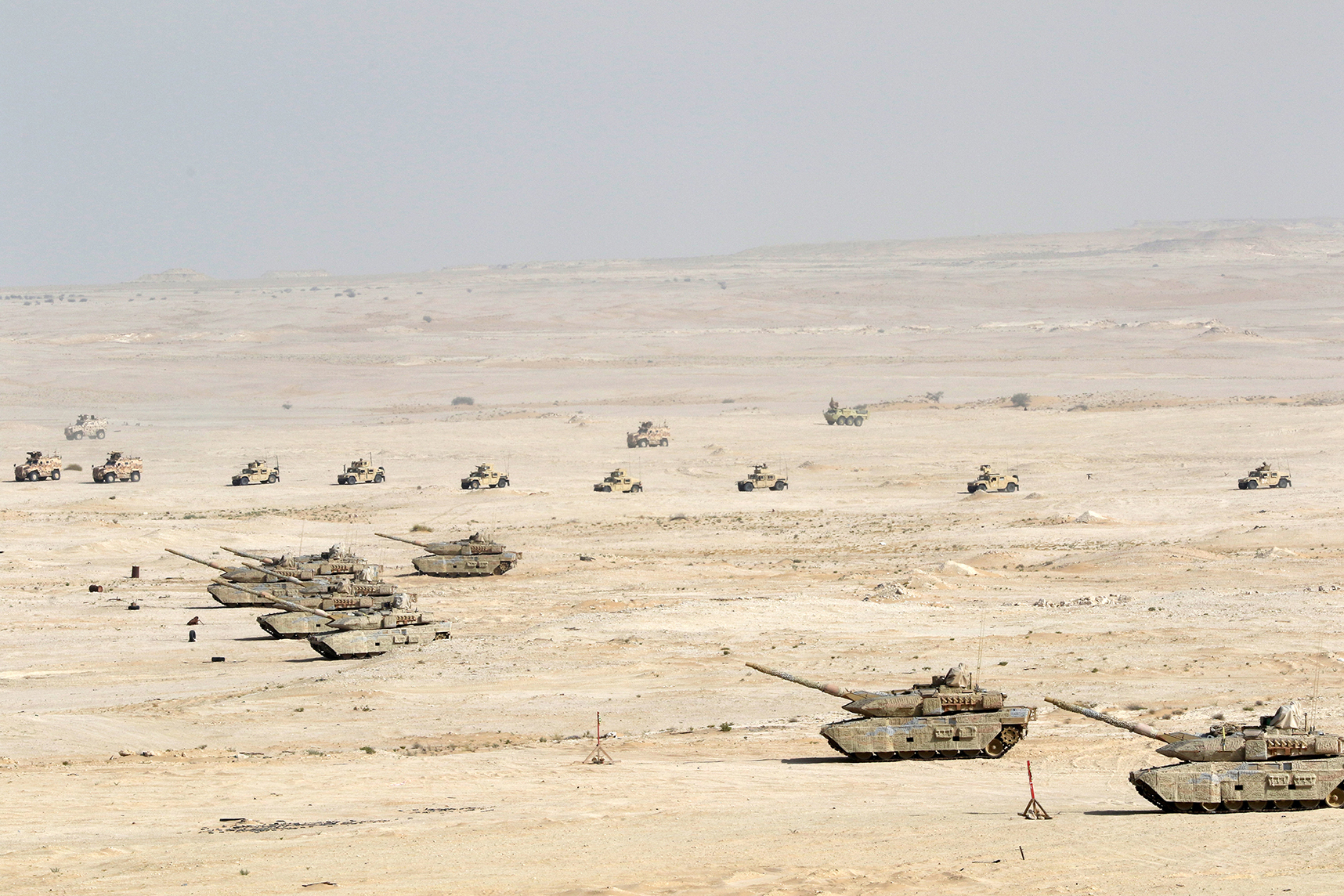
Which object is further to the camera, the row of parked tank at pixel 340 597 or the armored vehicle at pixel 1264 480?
the armored vehicle at pixel 1264 480

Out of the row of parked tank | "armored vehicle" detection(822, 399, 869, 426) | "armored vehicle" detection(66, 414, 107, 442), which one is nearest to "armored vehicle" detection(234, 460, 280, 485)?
the row of parked tank

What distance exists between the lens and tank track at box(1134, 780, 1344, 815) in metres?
19.7

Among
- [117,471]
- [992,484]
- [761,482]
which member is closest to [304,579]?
[761,482]

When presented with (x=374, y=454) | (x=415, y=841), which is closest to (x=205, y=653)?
(x=415, y=841)

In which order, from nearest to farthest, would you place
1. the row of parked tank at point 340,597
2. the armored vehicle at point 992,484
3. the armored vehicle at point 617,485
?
the row of parked tank at point 340,597
the armored vehicle at point 992,484
the armored vehicle at point 617,485

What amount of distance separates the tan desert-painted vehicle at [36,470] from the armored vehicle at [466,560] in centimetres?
3585

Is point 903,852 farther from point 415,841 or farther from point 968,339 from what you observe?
point 968,339

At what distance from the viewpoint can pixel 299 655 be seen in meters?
35.5

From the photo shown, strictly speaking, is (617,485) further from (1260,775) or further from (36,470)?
(1260,775)

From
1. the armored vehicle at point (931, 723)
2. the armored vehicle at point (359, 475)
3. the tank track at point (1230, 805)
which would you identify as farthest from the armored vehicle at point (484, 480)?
the tank track at point (1230, 805)

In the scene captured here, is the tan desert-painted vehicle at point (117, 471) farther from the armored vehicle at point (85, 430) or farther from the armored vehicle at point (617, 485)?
the armored vehicle at point (85, 430)

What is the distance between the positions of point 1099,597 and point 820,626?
6.74m

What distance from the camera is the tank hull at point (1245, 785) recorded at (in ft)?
64.4

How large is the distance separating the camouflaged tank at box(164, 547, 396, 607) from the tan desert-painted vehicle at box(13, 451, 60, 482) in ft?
120
